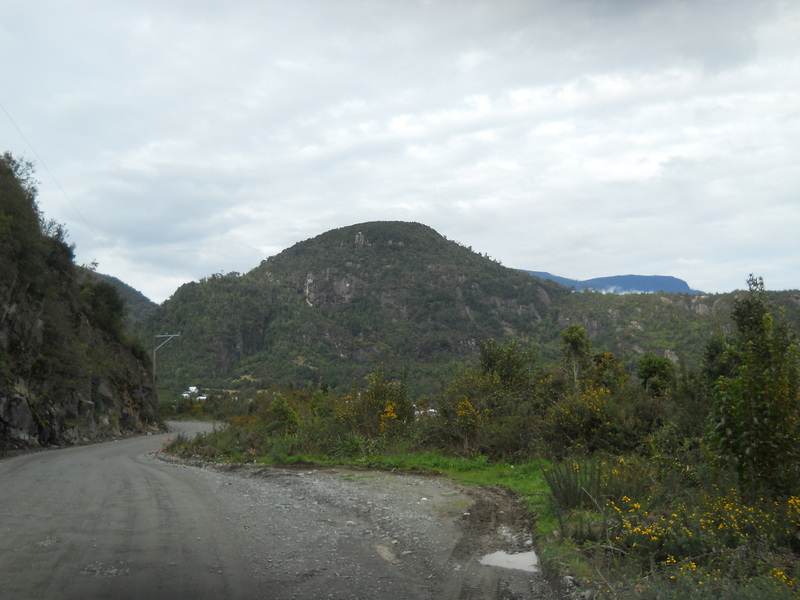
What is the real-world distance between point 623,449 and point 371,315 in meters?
95.4

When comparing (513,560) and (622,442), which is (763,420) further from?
(622,442)

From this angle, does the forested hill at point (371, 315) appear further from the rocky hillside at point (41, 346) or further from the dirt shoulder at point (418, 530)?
the dirt shoulder at point (418, 530)

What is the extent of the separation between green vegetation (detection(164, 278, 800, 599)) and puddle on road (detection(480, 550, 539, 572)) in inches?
7.9

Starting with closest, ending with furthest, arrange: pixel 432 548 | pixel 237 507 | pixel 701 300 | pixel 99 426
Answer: pixel 432 548 → pixel 237 507 → pixel 99 426 → pixel 701 300

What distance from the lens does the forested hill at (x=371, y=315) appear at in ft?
300

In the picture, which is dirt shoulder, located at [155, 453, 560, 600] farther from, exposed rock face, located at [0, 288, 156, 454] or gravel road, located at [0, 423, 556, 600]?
exposed rock face, located at [0, 288, 156, 454]

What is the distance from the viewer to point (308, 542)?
7590 millimetres

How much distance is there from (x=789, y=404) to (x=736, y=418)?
543 mm

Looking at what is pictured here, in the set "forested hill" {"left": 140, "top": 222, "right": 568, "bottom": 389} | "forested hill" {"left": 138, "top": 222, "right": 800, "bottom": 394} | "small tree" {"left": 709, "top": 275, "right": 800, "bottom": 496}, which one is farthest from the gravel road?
"forested hill" {"left": 140, "top": 222, "right": 568, "bottom": 389}

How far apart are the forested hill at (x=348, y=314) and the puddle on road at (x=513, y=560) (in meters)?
76.8

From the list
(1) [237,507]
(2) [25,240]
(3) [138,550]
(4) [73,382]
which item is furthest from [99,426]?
(3) [138,550]

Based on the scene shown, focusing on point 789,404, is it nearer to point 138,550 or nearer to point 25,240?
point 138,550

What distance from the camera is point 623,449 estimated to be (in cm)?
1460

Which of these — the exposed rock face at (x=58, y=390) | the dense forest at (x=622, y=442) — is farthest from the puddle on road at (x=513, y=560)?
the exposed rock face at (x=58, y=390)
